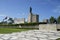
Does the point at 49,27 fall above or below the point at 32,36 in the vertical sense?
above

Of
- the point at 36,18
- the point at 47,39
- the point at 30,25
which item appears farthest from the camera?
the point at 36,18

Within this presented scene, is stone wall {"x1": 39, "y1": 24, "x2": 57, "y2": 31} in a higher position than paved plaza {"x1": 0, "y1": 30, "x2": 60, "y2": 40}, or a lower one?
higher

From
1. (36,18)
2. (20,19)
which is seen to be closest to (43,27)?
(36,18)

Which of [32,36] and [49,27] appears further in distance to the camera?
[49,27]

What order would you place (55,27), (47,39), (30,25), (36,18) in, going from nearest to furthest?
(47,39) < (55,27) < (30,25) < (36,18)

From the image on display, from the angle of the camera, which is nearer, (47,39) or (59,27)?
(47,39)

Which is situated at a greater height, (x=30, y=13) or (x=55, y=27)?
(x=30, y=13)

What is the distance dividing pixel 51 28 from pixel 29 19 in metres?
36.1

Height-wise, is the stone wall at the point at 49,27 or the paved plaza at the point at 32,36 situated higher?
the stone wall at the point at 49,27

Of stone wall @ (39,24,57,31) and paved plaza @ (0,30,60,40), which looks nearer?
paved plaza @ (0,30,60,40)

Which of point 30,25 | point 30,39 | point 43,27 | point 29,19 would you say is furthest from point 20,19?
point 30,39

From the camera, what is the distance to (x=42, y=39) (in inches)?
296

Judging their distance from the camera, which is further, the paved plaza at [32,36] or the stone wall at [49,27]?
the stone wall at [49,27]

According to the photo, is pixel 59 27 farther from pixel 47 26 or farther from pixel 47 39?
pixel 47 39
